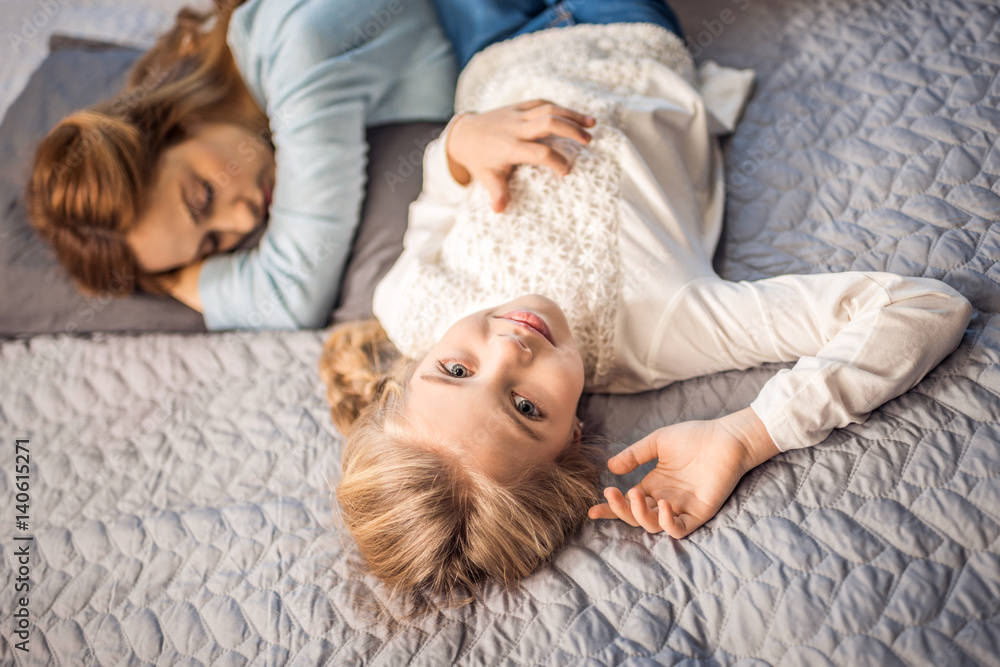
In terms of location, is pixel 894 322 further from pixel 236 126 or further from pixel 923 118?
pixel 236 126

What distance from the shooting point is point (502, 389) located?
0.76 meters

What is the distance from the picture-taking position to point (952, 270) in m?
0.82

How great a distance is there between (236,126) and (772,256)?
3.54 ft

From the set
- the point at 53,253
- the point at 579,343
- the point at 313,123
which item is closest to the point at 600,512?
the point at 579,343

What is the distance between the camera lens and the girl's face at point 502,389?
0.75m

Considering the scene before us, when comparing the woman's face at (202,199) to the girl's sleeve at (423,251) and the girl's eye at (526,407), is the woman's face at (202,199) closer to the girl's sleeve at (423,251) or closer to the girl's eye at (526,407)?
the girl's sleeve at (423,251)

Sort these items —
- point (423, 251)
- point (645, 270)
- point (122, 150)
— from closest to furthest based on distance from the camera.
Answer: point (645, 270) → point (423, 251) → point (122, 150)

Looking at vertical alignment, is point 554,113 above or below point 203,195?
above

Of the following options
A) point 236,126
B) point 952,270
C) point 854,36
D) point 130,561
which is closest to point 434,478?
point 130,561

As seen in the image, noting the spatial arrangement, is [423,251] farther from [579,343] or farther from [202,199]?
[202,199]

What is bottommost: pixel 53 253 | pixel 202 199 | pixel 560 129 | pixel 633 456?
pixel 53 253

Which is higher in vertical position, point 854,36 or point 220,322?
point 854,36

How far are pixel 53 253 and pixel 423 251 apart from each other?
817 mm

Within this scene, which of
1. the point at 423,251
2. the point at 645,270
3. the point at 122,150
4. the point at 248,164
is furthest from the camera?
the point at 248,164
